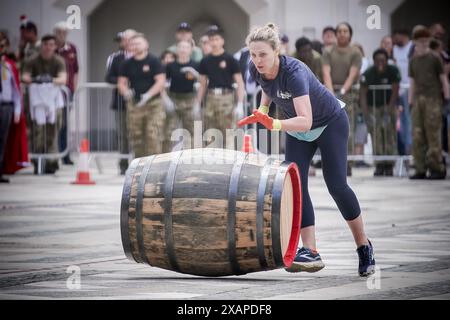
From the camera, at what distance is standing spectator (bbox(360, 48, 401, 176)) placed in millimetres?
19516

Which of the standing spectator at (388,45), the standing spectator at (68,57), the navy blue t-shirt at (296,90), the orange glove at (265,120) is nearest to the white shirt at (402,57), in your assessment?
the standing spectator at (388,45)

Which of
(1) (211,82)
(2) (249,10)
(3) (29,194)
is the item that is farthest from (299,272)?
(2) (249,10)

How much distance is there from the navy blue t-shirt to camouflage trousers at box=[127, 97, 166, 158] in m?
9.72

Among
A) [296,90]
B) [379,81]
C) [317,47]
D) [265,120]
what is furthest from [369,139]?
[265,120]

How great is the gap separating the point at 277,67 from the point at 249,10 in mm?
20038

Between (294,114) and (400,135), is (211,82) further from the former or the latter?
(294,114)

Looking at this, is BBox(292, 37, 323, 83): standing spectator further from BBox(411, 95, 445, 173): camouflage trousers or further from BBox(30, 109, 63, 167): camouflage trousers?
BBox(30, 109, 63, 167): camouflage trousers

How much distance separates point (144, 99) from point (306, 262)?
386 inches

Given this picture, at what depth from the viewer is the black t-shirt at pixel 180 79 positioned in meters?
19.3

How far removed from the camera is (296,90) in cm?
823

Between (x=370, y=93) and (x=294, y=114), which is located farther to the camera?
(x=370, y=93)

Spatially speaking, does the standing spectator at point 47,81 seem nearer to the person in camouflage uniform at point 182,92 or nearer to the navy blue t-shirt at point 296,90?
the person in camouflage uniform at point 182,92

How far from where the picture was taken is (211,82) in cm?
1858

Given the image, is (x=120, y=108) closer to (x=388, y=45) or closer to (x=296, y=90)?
(x=388, y=45)
